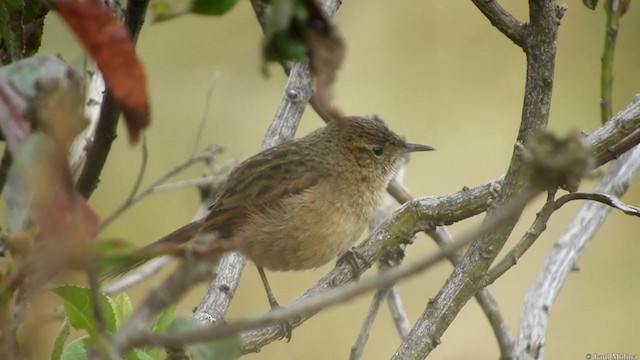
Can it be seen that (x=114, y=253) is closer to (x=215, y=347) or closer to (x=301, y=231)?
(x=215, y=347)

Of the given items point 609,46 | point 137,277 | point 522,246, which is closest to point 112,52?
point 522,246

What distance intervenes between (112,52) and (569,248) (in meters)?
2.67

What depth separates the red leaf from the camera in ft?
3.34

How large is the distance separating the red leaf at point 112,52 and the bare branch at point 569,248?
2.21m

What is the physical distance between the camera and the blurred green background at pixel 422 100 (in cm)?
617

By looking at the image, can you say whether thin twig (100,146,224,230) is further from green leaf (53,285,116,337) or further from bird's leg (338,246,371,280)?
bird's leg (338,246,371,280)

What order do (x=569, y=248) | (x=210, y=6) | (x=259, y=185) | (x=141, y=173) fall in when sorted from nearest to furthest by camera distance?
(x=210, y=6) → (x=141, y=173) → (x=569, y=248) → (x=259, y=185)

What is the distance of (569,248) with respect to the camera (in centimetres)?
345

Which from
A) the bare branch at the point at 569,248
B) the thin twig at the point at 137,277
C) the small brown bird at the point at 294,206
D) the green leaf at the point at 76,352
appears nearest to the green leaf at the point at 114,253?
the green leaf at the point at 76,352

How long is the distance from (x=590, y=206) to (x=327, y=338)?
2602mm

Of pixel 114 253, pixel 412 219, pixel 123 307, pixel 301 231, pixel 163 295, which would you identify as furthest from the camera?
pixel 301 231

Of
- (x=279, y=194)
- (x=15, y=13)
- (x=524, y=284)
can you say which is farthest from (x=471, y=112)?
(x=15, y=13)

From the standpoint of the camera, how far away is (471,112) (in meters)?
6.57

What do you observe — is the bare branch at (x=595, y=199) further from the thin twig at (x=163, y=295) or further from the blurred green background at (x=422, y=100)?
the blurred green background at (x=422, y=100)
